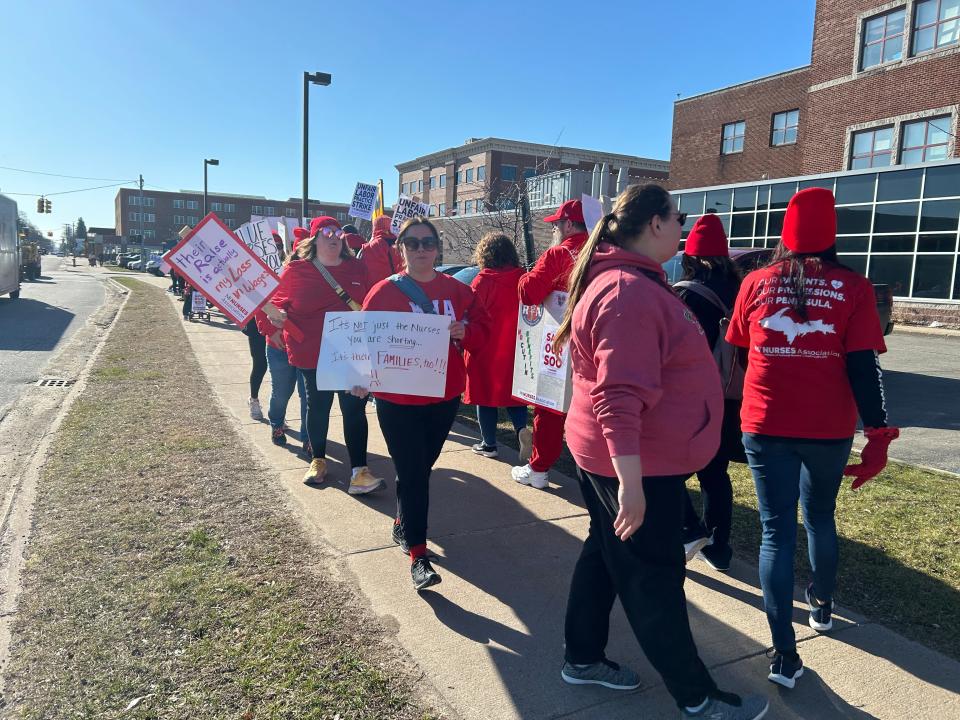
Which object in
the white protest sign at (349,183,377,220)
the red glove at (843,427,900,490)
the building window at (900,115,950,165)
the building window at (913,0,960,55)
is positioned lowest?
the red glove at (843,427,900,490)

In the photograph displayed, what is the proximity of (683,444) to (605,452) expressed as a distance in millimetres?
255

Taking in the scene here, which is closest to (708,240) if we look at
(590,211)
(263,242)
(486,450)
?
(590,211)

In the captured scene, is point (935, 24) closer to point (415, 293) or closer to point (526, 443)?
point (526, 443)

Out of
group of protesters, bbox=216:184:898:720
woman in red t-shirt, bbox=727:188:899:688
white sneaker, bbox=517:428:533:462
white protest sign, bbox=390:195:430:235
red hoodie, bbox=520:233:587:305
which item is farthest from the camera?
white protest sign, bbox=390:195:430:235

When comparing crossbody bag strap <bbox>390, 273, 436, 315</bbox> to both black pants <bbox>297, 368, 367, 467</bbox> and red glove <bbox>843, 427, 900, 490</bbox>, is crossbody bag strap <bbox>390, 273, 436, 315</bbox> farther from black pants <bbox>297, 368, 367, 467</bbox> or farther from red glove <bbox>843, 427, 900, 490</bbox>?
red glove <bbox>843, 427, 900, 490</bbox>

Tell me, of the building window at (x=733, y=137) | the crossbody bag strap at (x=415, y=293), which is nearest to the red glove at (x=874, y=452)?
the crossbody bag strap at (x=415, y=293)

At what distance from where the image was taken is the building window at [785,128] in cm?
2906

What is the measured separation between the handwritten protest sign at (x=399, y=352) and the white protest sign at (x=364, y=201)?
873cm

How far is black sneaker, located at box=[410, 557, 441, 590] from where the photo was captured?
3.46m

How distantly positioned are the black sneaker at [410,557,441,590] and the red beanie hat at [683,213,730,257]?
219 cm

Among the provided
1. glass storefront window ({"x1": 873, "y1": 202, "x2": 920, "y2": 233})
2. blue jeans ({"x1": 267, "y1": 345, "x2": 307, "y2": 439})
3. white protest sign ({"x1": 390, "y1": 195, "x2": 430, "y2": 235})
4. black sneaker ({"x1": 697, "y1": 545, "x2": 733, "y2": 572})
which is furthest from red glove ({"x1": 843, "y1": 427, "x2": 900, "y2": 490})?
glass storefront window ({"x1": 873, "y1": 202, "x2": 920, "y2": 233})

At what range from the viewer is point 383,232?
7.57m

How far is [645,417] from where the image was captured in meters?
2.26

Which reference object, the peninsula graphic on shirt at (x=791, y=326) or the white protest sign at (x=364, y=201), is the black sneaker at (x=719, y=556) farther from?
the white protest sign at (x=364, y=201)
